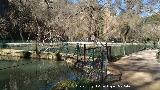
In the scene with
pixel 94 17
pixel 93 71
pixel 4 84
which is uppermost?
pixel 94 17

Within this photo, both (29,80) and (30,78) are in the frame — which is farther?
(30,78)

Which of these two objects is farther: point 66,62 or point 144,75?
point 66,62

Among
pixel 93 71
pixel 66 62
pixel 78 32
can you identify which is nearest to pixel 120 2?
pixel 78 32

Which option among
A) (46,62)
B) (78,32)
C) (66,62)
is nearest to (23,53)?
(46,62)

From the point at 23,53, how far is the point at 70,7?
21.1 m

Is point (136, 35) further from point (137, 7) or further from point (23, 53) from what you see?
point (23, 53)

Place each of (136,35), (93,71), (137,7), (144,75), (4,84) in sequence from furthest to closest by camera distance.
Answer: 1. (136,35)
2. (137,7)
3. (4,84)
4. (144,75)
5. (93,71)

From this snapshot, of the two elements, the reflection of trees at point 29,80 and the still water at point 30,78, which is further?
the reflection of trees at point 29,80

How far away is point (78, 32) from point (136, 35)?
21.0 metres

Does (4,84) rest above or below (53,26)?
below

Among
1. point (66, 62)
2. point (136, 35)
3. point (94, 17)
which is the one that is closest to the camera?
point (66, 62)

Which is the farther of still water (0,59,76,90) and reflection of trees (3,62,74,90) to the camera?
reflection of trees (3,62,74,90)

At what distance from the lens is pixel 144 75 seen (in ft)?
57.5

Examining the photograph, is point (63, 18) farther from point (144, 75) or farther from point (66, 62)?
point (144, 75)
